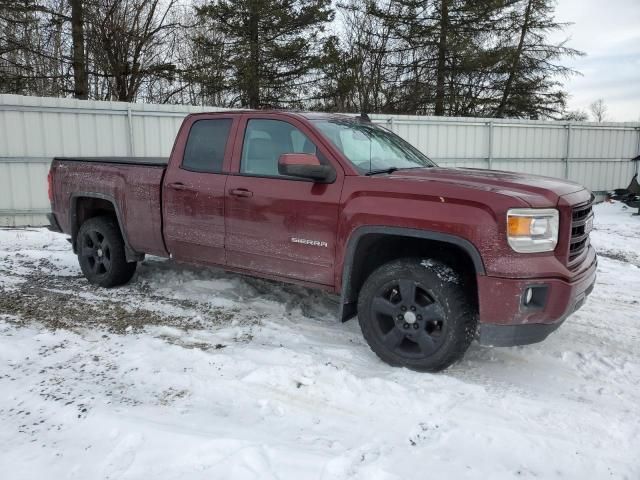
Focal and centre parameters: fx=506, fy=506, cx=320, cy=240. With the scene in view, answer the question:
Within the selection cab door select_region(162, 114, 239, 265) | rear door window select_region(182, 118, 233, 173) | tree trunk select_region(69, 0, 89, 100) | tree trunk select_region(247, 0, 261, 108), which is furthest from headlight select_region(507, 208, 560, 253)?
tree trunk select_region(69, 0, 89, 100)

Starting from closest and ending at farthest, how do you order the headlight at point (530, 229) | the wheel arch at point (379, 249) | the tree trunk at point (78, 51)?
the headlight at point (530, 229)
the wheel arch at point (379, 249)
the tree trunk at point (78, 51)

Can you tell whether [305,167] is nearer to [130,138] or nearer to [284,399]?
[284,399]

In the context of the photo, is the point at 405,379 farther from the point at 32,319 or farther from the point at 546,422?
the point at 32,319

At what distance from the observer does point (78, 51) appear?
53.8 feet

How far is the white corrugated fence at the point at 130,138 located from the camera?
1044 centimetres

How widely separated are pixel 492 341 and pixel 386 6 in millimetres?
20074

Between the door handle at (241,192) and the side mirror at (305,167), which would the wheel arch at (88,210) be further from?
the side mirror at (305,167)

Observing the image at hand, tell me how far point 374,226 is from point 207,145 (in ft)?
6.65

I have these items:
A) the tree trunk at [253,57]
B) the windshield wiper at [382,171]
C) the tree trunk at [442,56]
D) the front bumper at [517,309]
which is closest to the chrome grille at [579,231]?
the front bumper at [517,309]

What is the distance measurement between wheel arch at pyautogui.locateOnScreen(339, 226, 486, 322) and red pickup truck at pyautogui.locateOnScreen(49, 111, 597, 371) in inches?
0.4

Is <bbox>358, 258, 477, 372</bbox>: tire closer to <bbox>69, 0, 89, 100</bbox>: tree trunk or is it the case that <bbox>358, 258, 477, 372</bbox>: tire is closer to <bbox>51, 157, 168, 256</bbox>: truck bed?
<bbox>51, 157, 168, 256</bbox>: truck bed

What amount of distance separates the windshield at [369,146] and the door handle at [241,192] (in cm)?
81

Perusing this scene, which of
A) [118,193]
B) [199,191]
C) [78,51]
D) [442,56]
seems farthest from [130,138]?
[442,56]

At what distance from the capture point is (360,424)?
2.93m
